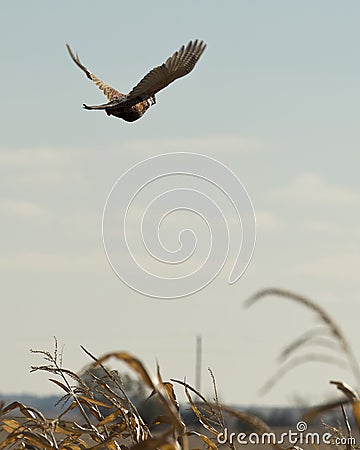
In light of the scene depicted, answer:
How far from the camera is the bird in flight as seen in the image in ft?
16.8

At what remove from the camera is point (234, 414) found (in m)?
2.10

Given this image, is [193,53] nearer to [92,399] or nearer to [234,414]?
[92,399]

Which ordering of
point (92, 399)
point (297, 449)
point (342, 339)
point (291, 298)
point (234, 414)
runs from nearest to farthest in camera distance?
point (342, 339), point (291, 298), point (234, 414), point (297, 449), point (92, 399)

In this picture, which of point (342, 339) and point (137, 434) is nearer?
point (342, 339)

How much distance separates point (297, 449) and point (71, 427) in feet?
2.37

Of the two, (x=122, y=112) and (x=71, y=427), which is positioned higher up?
(x=122, y=112)

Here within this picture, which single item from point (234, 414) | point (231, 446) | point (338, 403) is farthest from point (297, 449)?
point (338, 403)

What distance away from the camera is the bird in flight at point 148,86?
16.8 ft

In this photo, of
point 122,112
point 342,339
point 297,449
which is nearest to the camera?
point 342,339

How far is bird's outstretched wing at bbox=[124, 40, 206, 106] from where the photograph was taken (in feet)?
17.2

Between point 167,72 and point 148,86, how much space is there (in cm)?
17

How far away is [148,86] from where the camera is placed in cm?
528

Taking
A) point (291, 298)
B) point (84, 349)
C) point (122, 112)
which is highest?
point (122, 112)

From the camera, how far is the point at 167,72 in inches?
212
